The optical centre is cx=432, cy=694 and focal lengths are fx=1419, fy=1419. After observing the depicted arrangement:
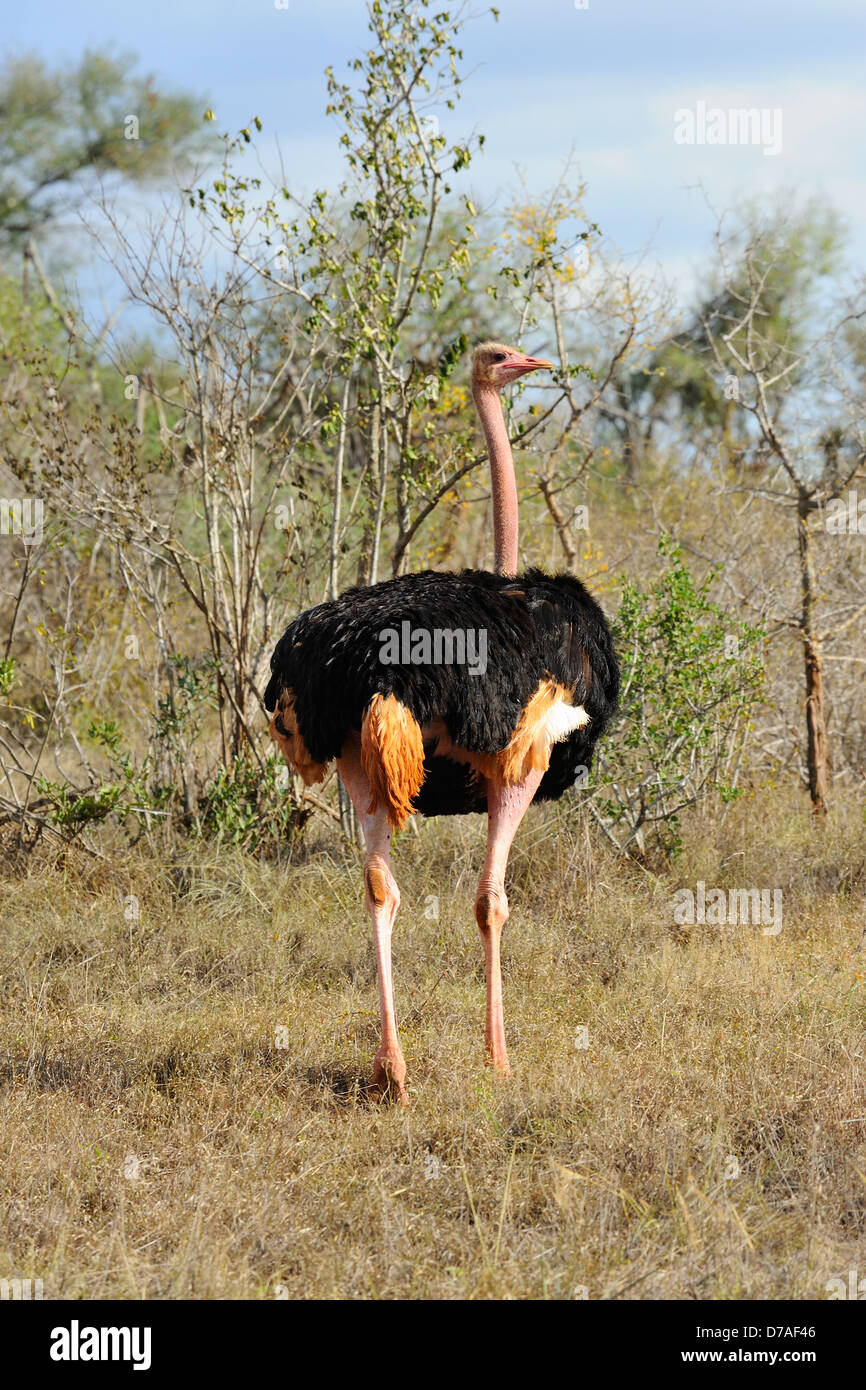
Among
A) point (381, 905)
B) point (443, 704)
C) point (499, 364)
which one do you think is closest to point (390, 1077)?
point (381, 905)

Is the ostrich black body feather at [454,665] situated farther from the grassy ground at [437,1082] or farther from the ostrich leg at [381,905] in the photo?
the grassy ground at [437,1082]

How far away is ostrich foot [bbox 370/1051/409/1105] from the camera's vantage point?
421cm

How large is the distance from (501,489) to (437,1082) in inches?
79.6

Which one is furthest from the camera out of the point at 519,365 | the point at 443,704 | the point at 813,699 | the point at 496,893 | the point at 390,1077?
the point at 813,699

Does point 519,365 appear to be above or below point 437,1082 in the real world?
above

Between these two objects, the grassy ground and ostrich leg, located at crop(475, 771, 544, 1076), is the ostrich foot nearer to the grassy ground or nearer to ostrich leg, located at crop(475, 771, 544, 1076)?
the grassy ground

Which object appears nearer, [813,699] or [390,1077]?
[390,1077]

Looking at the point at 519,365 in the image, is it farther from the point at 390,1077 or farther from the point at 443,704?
the point at 390,1077

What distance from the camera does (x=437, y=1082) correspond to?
14.4 ft

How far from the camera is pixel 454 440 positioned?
7137 mm

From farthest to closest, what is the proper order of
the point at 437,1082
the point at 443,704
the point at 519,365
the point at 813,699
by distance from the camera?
1. the point at 813,699
2. the point at 519,365
3. the point at 437,1082
4. the point at 443,704

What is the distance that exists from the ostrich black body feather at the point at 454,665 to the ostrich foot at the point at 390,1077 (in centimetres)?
88

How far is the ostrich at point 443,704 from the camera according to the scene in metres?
4.02

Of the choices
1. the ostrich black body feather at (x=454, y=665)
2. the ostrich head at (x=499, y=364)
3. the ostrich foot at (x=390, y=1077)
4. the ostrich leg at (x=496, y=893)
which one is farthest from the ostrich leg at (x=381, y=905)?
the ostrich head at (x=499, y=364)
